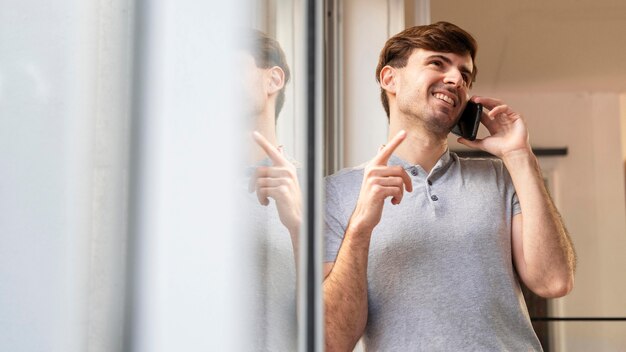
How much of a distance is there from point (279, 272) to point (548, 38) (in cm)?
167

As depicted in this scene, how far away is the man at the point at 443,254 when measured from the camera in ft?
2.26

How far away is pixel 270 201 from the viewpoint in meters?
0.16

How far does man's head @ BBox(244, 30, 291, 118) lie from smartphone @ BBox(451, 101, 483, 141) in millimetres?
647

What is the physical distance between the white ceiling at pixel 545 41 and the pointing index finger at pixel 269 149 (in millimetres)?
1266

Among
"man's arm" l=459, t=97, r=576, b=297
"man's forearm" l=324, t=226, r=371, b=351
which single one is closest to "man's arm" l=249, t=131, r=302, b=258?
"man's forearm" l=324, t=226, r=371, b=351

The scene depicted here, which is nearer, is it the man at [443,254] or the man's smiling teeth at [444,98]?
the man at [443,254]

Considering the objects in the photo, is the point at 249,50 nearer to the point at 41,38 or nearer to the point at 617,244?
the point at 41,38

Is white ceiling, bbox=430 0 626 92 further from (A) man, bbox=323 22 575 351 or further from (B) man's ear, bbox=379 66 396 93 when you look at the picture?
(A) man, bbox=323 22 575 351

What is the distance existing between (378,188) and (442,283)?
0.37ft

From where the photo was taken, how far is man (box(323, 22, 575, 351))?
2.26 ft

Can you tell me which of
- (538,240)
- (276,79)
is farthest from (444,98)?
(276,79)

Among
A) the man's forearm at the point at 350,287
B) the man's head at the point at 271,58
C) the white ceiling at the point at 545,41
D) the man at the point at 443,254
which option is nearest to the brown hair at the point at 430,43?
the man at the point at 443,254

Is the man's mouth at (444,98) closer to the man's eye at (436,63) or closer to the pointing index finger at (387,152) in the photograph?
the man's eye at (436,63)

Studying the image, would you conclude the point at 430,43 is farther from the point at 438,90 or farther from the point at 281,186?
the point at 281,186
